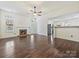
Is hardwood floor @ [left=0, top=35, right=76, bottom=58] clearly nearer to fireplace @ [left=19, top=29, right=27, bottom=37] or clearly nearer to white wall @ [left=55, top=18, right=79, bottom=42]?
white wall @ [left=55, top=18, right=79, bottom=42]

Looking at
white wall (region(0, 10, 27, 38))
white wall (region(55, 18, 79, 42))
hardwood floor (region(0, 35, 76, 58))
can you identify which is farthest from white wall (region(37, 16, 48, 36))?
hardwood floor (region(0, 35, 76, 58))

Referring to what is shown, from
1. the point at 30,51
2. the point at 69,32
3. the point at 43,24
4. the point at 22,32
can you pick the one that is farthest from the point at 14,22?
the point at 30,51

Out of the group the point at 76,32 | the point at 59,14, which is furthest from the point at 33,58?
the point at 59,14

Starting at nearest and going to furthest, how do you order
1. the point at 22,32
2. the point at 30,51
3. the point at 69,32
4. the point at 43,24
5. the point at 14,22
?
the point at 30,51 < the point at 69,32 < the point at 14,22 < the point at 22,32 < the point at 43,24

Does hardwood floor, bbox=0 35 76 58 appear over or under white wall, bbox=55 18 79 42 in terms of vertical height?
under

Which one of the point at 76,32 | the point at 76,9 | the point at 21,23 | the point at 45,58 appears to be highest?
the point at 76,9

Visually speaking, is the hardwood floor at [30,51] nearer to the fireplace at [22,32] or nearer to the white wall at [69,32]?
the white wall at [69,32]

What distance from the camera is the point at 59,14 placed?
7.10 meters

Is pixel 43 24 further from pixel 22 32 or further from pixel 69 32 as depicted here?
pixel 69 32

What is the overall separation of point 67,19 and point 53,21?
1.71 m

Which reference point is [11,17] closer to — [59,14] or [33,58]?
[59,14]

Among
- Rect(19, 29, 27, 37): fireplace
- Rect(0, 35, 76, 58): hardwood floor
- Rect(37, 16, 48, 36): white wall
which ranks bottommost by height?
Rect(0, 35, 76, 58): hardwood floor

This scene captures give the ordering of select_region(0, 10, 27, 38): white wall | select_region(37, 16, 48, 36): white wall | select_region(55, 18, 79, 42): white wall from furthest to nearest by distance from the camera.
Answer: select_region(37, 16, 48, 36): white wall, select_region(0, 10, 27, 38): white wall, select_region(55, 18, 79, 42): white wall

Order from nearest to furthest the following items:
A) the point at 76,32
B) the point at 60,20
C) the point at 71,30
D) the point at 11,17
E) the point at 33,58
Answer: the point at 33,58 → the point at 76,32 → the point at 71,30 → the point at 60,20 → the point at 11,17
